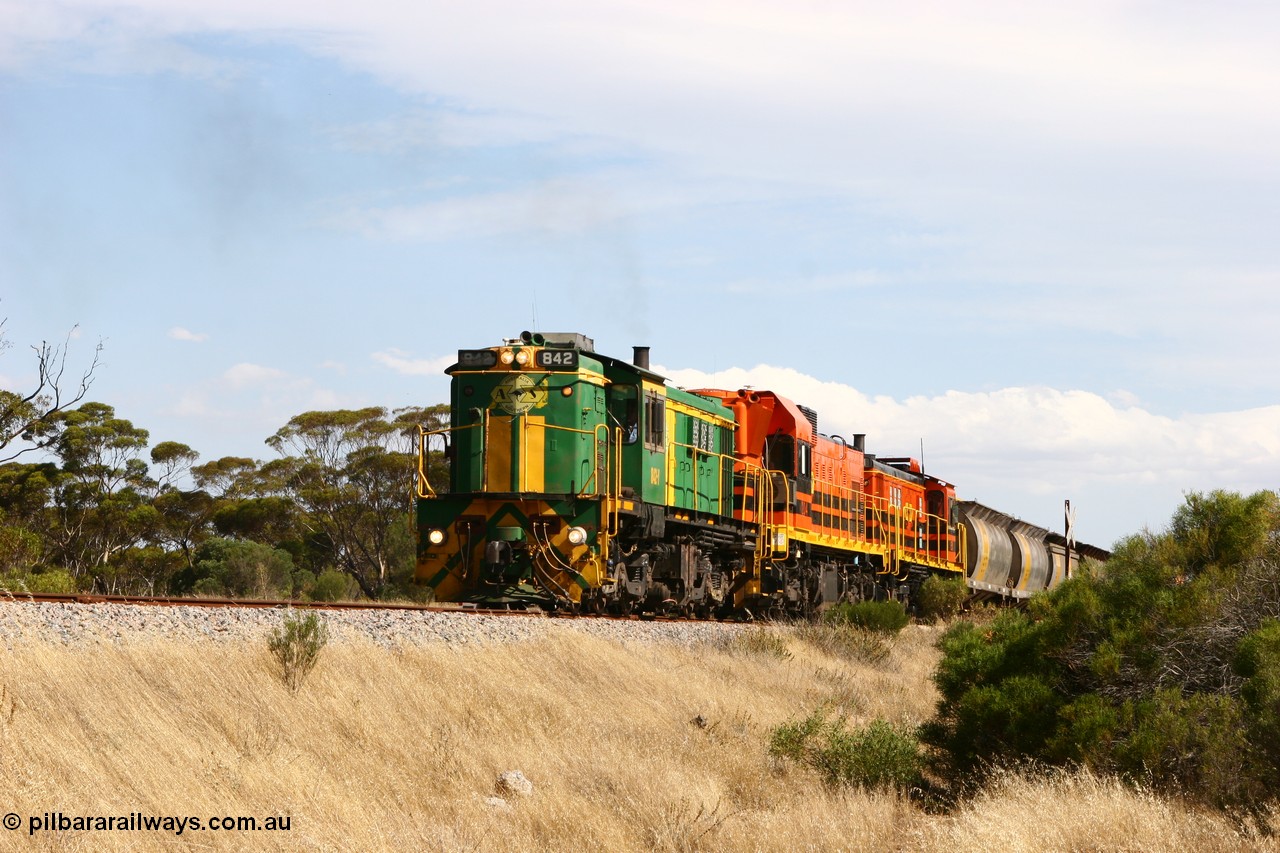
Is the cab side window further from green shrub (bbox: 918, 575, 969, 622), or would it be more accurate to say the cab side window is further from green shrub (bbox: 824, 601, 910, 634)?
green shrub (bbox: 918, 575, 969, 622)

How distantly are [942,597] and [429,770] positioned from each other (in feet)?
75.7

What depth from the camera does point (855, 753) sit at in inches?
500

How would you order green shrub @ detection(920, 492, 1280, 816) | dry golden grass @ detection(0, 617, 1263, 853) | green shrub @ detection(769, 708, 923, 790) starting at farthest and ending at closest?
green shrub @ detection(769, 708, 923, 790) < green shrub @ detection(920, 492, 1280, 816) < dry golden grass @ detection(0, 617, 1263, 853)

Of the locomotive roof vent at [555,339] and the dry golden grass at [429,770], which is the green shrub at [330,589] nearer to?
the locomotive roof vent at [555,339]

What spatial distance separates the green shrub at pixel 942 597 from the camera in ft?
105

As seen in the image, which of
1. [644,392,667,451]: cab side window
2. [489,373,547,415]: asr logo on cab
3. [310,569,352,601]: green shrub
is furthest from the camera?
[310,569,352,601]: green shrub

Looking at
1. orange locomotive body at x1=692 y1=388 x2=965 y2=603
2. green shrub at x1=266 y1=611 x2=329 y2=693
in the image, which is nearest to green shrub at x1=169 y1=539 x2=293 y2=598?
orange locomotive body at x1=692 y1=388 x2=965 y2=603

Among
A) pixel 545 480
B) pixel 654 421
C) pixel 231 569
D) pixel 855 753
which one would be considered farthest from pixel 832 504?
pixel 231 569

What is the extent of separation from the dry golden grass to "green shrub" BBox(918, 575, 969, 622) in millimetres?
18906

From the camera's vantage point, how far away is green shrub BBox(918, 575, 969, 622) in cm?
3195

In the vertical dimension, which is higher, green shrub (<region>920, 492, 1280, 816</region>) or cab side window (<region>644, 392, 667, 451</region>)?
cab side window (<region>644, 392, 667, 451</region>)

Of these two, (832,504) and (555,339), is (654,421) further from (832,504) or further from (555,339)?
(832,504)

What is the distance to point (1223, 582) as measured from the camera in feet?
38.1

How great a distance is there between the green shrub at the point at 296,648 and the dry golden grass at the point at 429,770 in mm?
105
